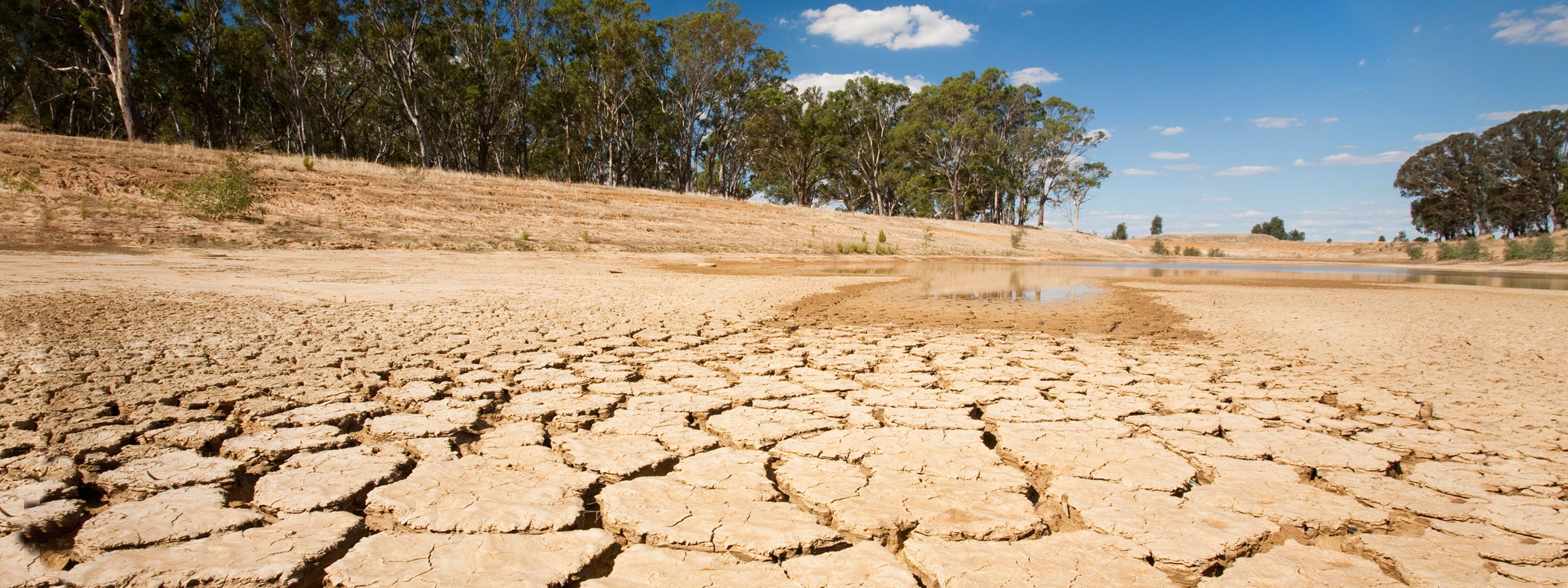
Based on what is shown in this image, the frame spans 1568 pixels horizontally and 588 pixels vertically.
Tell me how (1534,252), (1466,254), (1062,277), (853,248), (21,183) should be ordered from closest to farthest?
(21,183) → (1062,277) → (853,248) → (1534,252) → (1466,254)

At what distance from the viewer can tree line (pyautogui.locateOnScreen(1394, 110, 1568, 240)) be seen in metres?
33.2

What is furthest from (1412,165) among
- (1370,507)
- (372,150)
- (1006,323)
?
(372,150)

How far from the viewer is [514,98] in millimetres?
31078

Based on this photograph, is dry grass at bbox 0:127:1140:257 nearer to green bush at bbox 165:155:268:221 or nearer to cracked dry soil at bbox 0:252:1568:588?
green bush at bbox 165:155:268:221

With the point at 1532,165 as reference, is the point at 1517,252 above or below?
below

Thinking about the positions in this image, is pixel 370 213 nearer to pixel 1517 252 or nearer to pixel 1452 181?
pixel 1517 252

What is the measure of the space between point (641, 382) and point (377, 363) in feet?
4.62

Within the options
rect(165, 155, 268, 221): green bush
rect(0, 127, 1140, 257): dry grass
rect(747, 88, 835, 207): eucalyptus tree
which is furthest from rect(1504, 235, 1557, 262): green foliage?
rect(165, 155, 268, 221): green bush

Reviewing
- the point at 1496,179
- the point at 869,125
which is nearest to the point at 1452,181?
the point at 1496,179

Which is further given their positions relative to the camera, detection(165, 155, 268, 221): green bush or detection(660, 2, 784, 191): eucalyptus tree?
detection(660, 2, 784, 191): eucalyptus tree

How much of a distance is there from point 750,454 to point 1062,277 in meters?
10.9

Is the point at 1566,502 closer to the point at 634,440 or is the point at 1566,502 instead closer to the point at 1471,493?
the point at 1471,493

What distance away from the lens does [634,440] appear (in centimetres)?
226

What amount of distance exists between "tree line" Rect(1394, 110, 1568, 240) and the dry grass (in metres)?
32.7
